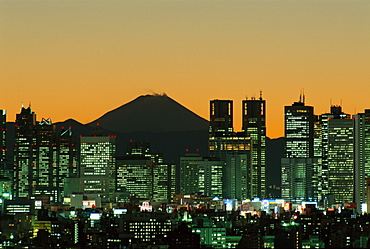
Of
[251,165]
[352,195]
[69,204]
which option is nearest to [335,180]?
[352,195]

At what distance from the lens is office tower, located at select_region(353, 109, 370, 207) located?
3248 inches

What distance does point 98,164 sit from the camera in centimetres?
9144

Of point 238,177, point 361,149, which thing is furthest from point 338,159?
point 238,177

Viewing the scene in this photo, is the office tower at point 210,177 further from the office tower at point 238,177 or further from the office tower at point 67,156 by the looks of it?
the office tower at point 67,156

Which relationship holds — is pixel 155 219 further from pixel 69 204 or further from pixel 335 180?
pixel 335 180

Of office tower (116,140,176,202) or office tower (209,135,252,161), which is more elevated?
office tower (209,135,252,161)

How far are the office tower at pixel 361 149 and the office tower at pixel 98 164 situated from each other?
16.0m

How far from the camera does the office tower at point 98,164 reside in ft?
293

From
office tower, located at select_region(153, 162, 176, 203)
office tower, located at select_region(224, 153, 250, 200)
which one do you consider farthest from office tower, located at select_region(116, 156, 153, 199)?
office tower, located at select_region(224, 153, 250, 200)

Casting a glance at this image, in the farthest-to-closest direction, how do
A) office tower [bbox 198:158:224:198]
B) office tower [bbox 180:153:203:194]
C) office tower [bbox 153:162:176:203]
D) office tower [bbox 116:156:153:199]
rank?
office tower [bbox 180:153:203:194] → office tower [bbox 198:158:224:198] → office tower [bbox 116:156:153:199] → office tower [bbox 153:162:176:203]

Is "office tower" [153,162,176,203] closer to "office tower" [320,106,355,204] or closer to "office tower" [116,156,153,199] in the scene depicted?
"office tower" [116,156,153,199]

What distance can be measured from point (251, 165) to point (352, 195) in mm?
13440

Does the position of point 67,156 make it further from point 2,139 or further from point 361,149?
point 361,149

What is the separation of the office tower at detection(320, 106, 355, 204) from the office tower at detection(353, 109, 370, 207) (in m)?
0.42
